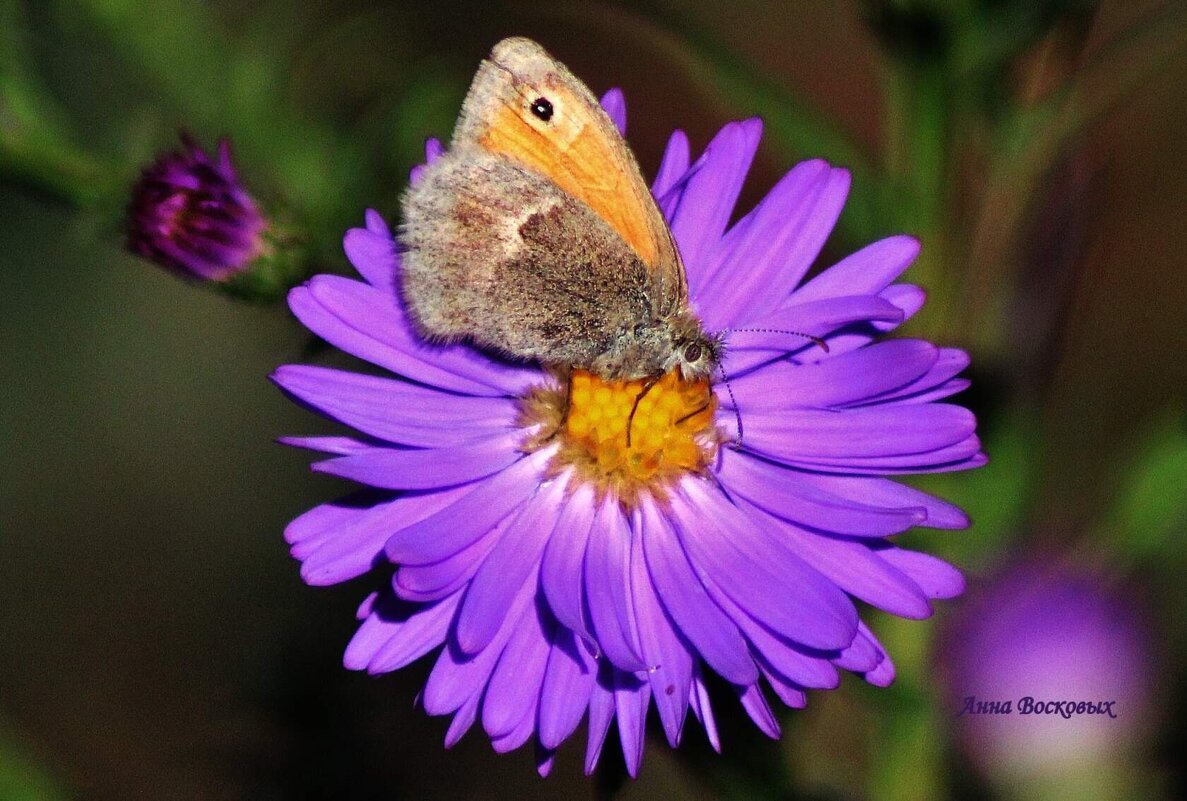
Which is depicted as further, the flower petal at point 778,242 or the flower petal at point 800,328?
the flower petal at point 778,242

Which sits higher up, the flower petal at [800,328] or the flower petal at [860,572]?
the flower petal at [800,328]

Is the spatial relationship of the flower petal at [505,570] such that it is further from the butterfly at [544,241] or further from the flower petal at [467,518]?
the butterfly at [544,241]

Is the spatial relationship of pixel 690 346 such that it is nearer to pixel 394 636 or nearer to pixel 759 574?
pixel 759 574

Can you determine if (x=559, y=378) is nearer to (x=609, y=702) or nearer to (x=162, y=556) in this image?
(x=609, y=702)

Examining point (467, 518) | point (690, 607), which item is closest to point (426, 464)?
point (467, 518)

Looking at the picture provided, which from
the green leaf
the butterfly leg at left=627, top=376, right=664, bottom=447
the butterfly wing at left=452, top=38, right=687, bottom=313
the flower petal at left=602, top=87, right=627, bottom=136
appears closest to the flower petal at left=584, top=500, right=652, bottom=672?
the butterfly leg at left=627, top=376, right=664, bottom=447

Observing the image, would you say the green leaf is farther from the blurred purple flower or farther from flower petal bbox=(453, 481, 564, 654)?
flower petal bbox=(453, 481, 564, 654)

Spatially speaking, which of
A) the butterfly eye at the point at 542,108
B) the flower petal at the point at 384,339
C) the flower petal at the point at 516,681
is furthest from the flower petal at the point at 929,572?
the butterfly eye at the point at 542,108
